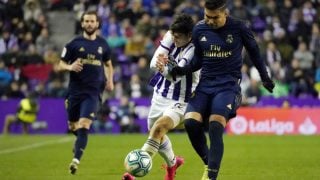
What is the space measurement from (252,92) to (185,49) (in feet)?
46.6

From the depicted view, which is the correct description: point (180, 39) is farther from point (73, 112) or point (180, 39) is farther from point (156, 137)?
point (73, 112)

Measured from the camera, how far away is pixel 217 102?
909 centimetres

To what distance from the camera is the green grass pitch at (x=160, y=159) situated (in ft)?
37.4

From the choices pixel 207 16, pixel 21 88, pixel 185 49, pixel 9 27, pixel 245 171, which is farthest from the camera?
pixel 9 27

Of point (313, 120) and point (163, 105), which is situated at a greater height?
point (163, 105)

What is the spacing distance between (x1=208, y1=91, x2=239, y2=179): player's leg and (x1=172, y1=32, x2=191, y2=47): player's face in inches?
42.6

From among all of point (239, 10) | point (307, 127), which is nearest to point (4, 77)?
point (239, 10)

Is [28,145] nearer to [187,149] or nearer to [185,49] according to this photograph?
[187,149]

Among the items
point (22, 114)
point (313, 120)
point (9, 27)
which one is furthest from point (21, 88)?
point (313, 120)

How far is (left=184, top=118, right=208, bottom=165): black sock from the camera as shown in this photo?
9195 mm

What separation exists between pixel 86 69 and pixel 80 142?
1466 millimetres

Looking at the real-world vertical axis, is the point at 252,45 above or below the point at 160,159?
above

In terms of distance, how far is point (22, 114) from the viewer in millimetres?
24234

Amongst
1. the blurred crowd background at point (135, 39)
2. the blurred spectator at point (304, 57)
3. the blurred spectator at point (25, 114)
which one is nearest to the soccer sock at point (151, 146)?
the blurred crowd background at point (135, 39)
